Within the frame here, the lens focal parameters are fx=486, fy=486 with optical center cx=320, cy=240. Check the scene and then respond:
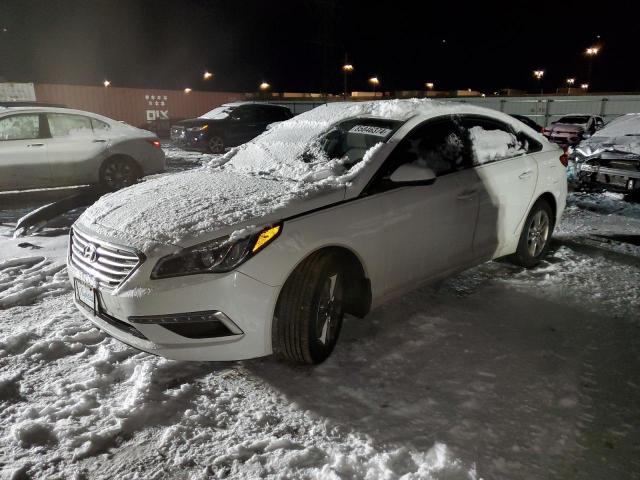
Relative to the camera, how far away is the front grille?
8.60ft

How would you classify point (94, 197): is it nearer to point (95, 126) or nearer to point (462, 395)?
point (95, 126)

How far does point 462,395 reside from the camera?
2.76 m

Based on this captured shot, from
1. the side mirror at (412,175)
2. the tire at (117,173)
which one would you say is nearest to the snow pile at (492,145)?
the side mirror at (412,175)

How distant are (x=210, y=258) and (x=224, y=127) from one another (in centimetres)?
1295

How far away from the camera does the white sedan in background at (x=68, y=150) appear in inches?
294

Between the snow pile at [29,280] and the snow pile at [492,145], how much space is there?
3.68m

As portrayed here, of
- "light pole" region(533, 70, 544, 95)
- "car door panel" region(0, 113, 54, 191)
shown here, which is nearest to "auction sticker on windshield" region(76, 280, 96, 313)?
"car door panel" region(0, 113, 54, 191)

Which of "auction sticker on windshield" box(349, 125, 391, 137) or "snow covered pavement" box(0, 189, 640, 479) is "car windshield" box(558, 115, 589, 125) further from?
"auction sticker on windshield" box(349, 125, 391, 137)

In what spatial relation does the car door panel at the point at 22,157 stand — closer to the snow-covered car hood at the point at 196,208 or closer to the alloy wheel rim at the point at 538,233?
the snow-covered car hood at the point at 196,208

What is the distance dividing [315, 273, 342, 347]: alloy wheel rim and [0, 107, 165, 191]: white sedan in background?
6476 mm

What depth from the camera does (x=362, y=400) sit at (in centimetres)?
271

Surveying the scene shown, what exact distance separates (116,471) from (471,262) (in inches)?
116

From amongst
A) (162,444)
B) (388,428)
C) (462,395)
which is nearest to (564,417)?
(462,395)

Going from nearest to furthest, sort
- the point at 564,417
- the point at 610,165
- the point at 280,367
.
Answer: the point at 564,417
the point at 280,367
the point at 610,165
